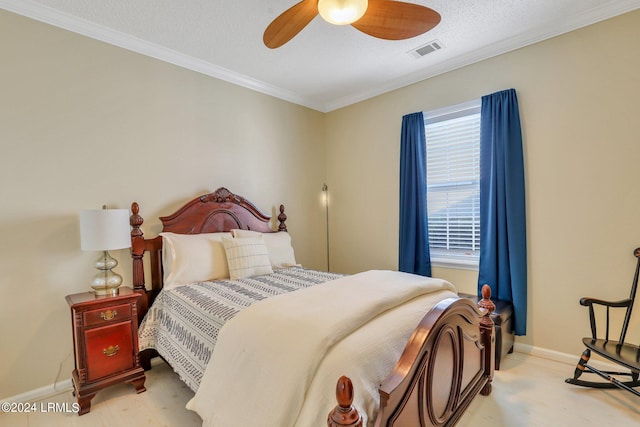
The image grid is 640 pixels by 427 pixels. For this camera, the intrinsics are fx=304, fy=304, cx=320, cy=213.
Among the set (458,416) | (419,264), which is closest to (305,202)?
(419,264)

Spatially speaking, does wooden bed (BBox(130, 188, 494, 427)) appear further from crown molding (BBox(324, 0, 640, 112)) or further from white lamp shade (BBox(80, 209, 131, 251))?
crown molding (BBox(324, 0, 640, 112))

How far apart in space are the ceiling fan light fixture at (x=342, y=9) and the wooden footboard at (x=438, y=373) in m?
1.56

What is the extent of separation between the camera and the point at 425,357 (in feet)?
4.41

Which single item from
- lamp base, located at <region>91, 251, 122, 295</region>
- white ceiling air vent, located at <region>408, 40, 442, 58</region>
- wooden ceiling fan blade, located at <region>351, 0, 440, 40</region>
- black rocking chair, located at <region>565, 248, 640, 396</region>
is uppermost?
white ceiling air vent, located at <region>408, 40, 442, 58</region>

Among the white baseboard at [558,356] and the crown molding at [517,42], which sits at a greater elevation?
the crown molding at [517,42]

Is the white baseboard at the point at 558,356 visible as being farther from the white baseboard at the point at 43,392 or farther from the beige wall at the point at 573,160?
the white baseboard at the point at 43,392

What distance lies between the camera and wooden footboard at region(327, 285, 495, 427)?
1117 millimetres

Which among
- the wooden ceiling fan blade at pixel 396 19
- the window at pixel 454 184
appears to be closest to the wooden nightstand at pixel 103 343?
the wooden ceiling fan blade at pixel 396 19

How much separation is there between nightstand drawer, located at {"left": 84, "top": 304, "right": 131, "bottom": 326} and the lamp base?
134 mm

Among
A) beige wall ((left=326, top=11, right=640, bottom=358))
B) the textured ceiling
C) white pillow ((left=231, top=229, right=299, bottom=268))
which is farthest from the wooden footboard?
the textured ceiling

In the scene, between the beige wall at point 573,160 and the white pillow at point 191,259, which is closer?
the beige wall at point 573,160

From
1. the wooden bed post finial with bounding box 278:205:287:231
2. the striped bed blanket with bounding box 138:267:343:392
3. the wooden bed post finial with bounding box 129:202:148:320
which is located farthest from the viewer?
the wooden bed post finial with bounding box 278:205:287:231

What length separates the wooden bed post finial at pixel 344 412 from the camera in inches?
36.2

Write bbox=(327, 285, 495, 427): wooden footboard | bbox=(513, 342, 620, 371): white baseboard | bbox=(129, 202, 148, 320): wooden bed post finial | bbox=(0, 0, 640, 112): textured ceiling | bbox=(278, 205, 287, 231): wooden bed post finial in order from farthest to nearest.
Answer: bbox=(278, 205, 287, 231): wooden bed post finial, bbox=(129, 202, 148, 320): wooden bed post finial, bbox=(513, 342, 620, 371): white baseboard, bbox=(0, 0, 640, 112): textured ceiling, bbox=(327, 285, 495, 427): wooden footboard
